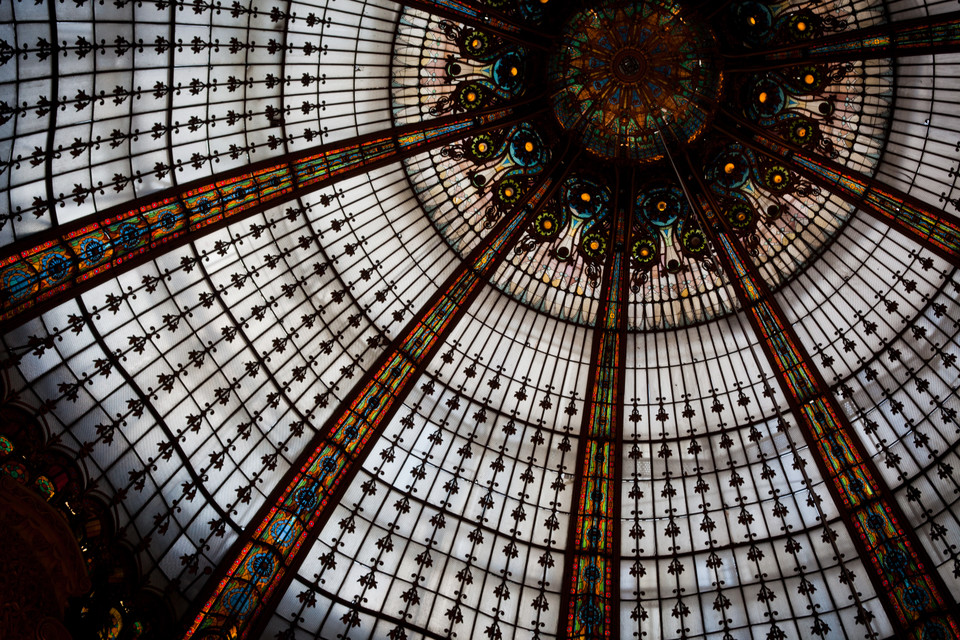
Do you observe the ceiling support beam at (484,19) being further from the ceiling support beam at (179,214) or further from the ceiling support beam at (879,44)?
the ceiling support beam at (879,44)

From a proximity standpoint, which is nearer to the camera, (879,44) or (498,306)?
(879,44)

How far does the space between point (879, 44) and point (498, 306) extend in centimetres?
986

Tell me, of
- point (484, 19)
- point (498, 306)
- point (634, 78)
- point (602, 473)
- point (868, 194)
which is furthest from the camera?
point (498, 306)

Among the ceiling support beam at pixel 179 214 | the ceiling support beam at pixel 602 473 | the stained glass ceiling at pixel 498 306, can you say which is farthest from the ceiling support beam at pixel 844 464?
the ceiling support beam at pixel 179 214

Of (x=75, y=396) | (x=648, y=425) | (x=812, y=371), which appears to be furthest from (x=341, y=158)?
(x=812, y=371)

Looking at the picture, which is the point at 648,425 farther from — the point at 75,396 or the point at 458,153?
the point at 75,396

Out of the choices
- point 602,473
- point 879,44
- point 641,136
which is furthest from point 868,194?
point 602,473

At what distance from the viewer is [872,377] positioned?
16391 mm

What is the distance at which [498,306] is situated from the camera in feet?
59.5

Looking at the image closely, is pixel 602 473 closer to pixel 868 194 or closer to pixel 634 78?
pixel 868 194

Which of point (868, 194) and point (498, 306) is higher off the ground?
point (868, 194)

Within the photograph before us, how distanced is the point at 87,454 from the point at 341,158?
7.73 meters

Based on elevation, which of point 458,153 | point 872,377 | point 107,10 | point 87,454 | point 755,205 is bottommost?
point 87,454

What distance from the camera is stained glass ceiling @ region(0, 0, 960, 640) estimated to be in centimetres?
1359
